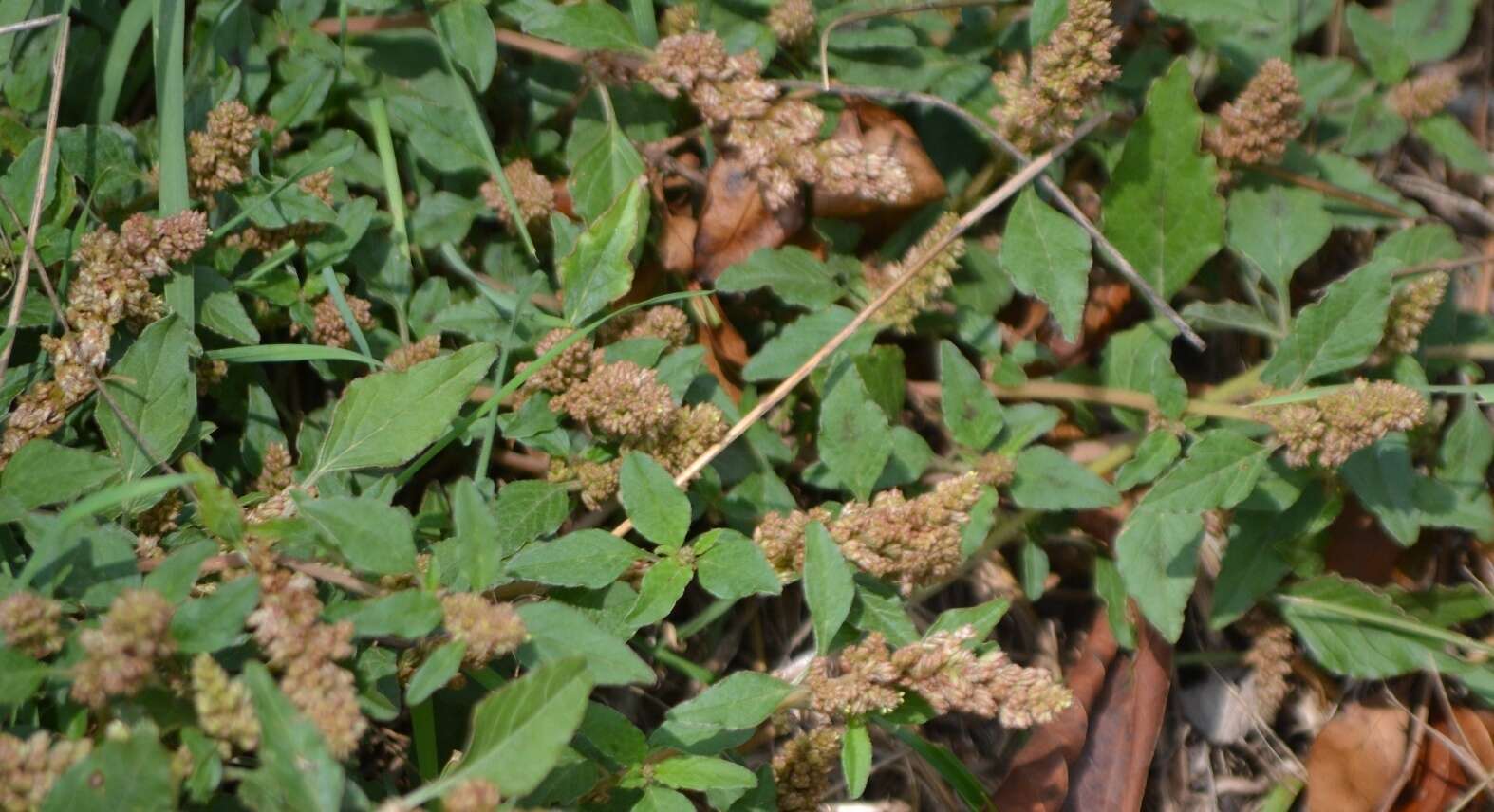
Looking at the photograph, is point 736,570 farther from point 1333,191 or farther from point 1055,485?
point 1333,191

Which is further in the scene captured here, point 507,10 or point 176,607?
point 507,10

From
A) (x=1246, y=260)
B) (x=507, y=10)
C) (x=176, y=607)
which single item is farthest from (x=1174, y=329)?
(x=176, y=607)

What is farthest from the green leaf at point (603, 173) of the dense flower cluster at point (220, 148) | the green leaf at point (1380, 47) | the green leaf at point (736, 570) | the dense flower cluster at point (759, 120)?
the green leaf at point (1380, 47)

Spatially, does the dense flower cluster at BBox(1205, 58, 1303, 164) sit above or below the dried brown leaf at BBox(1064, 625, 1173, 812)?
above

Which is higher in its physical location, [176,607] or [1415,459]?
[176,607]

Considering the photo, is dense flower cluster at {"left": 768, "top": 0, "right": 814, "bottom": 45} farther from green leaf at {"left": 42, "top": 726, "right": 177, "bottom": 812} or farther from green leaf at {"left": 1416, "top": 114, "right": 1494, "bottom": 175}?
green leaf at {"left": 42, "top": 726, "right": 177, "bottom": 812}

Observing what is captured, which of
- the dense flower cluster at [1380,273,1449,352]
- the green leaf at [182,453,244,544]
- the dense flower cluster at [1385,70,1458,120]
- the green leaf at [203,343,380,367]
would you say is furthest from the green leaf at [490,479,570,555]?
the dense flower cluster at [1385,70,1458,120]

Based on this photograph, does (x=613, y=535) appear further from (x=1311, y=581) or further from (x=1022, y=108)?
(x=1311, y=581)
